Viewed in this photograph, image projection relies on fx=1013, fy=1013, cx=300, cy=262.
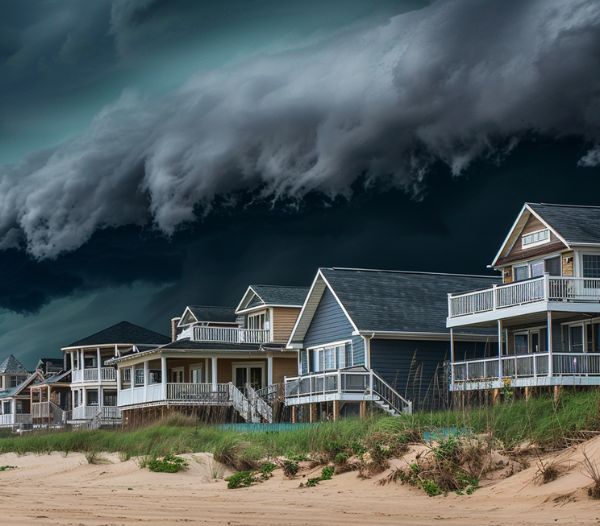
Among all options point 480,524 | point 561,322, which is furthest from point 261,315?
point 480,524

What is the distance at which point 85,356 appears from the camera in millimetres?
71688

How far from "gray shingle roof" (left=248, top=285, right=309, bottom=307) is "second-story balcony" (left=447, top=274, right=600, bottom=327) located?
16.6 metres

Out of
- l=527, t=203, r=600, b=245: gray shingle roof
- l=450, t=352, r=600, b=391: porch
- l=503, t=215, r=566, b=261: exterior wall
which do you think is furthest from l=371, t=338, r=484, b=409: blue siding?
l=527, t=203, r=600, b=245: gray shingle roof

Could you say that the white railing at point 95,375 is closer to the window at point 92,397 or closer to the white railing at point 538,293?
the window at point 92,397

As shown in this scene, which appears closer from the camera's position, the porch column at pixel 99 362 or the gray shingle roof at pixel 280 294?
the gray shingle roof at pixel 280 294

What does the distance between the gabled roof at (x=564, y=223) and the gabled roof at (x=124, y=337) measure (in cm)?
3405

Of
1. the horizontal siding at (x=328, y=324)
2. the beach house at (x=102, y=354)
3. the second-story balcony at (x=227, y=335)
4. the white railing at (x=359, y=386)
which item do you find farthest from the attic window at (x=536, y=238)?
the beach house at (x=102, y=354)

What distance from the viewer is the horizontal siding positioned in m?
41.7

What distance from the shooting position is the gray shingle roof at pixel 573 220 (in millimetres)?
34250

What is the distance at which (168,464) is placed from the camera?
19.1 meters

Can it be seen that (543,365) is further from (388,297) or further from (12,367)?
(12,367)

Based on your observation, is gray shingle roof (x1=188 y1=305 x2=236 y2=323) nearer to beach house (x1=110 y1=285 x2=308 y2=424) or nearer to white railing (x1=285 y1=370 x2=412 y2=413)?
beach house (x1=110 y1=285 x2=308 y2=424)

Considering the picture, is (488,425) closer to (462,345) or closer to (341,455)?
(341,455)

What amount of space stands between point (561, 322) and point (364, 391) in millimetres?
7380
